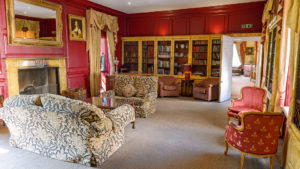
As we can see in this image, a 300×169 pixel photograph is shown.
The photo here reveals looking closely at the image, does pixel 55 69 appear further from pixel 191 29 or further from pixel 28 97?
pixel 191 29

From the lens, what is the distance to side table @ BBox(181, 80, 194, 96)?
26.5 feet

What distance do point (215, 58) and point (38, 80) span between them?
5.81 meters

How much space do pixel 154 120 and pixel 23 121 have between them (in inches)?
109

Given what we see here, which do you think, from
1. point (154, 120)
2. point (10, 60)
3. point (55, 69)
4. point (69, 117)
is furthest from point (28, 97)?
point (55, 69)

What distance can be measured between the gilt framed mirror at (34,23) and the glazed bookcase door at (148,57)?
12.0 ft

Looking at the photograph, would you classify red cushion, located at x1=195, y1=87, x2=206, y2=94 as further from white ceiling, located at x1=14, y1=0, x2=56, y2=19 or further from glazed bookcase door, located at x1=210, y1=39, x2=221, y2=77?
white ceiling, located at x1=14, y1=0, x2=56, y2=19

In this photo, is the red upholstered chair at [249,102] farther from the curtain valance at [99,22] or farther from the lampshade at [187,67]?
the curtain valance at [99,22]

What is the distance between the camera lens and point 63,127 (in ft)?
9.00

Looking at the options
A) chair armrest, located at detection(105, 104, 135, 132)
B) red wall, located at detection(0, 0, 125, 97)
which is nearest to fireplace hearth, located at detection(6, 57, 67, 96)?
red wall, located at detection(0, 0, 125, 97)

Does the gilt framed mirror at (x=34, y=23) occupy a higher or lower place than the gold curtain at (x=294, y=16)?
higher

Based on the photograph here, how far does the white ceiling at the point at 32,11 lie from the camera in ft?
16.0

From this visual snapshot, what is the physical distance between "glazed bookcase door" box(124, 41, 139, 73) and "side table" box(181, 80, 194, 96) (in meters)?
2.11

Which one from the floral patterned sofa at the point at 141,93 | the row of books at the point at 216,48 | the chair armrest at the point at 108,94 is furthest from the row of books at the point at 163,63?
the chair armrest at the point at 108,94

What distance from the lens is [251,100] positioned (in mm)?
4590
